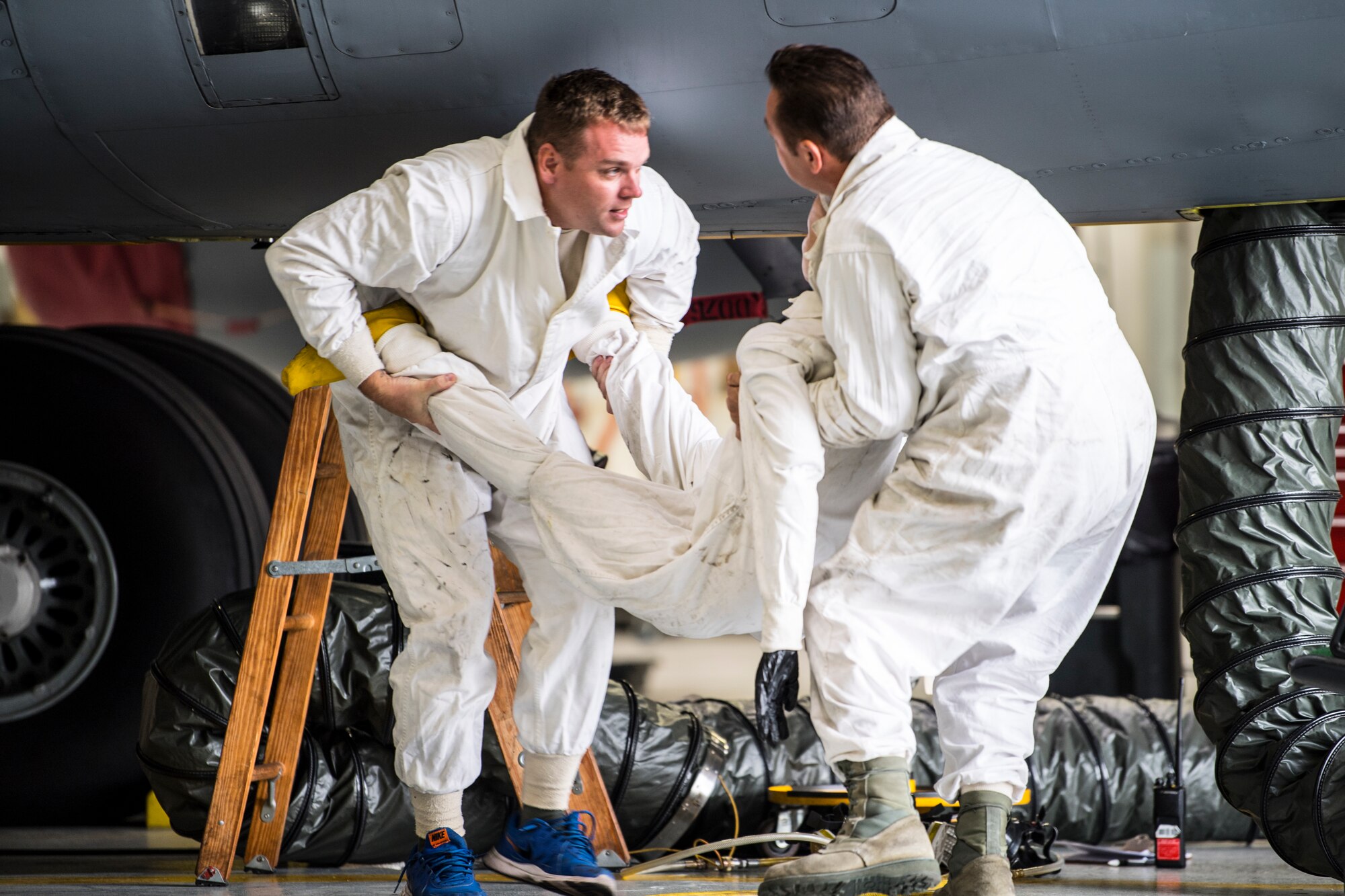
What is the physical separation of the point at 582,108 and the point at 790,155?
0.51 metres

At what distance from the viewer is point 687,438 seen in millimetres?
2607

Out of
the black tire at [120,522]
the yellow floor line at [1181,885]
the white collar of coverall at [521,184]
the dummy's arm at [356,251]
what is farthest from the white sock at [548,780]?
the black tire at [120,522]

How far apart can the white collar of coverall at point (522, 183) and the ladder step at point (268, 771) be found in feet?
4.90

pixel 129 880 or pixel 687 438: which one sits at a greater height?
pixel 687 438

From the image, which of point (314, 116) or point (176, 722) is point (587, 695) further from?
point (314, 116)

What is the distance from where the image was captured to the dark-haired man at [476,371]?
8.08ft

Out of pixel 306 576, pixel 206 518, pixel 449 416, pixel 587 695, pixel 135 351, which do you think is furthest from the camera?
pixel 135 351

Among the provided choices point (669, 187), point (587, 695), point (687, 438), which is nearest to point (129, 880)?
point (587, 695)

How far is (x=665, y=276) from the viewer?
9.41 feet

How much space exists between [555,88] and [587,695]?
122 cm

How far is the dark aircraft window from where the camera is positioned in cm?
288

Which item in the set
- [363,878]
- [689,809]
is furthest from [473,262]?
[689,809]

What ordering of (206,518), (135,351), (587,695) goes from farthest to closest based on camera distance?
1. (135,351)
2. (206,518)
3. (587,695)

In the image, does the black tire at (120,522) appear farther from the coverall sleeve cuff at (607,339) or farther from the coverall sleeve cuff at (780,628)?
the coverall sleeve cuff at (780,628)
